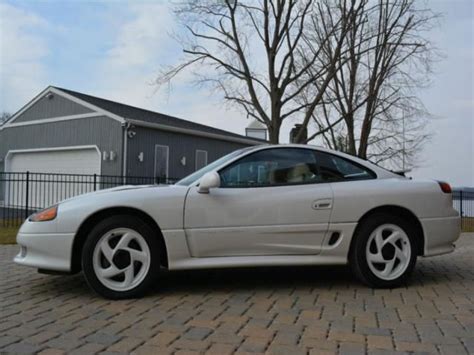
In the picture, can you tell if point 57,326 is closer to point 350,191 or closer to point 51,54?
point 350,191

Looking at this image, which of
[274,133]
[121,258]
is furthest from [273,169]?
[274,133]

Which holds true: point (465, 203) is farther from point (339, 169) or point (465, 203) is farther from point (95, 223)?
point (95, 223)

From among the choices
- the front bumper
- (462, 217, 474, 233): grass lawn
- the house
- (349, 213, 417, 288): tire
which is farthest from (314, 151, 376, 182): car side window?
the house

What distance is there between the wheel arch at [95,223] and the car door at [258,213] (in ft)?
0.89

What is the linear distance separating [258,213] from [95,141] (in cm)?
1358

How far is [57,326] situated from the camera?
3297 millimetres

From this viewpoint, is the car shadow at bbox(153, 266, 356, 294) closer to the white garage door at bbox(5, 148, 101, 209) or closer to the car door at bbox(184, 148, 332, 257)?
the car door at bbox(184, 148, 332, 257)

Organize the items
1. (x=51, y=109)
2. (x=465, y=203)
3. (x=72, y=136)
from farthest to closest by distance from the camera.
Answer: (x=465, y=203) → (x=51, y=109) → (x=72, y=136)

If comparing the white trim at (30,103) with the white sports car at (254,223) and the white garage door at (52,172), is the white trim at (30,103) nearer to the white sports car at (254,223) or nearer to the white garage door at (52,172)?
the white garage door at (52,172)

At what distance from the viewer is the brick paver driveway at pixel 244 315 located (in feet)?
9.55

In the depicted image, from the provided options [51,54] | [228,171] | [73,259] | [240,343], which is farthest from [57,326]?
[51,54]

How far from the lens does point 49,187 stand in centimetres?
1716

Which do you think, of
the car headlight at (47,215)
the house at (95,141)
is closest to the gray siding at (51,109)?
the house at (95,141)

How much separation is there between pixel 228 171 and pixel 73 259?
1.64m
